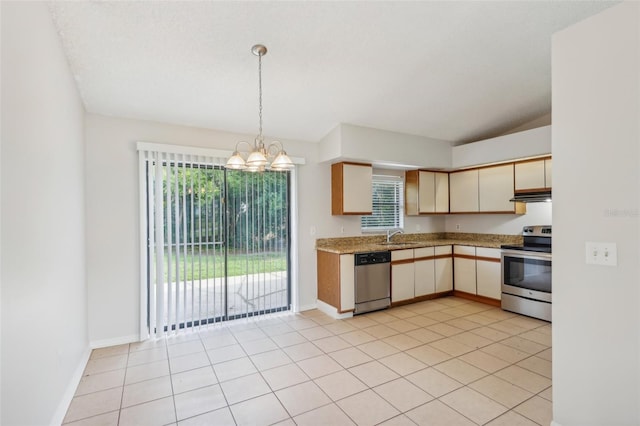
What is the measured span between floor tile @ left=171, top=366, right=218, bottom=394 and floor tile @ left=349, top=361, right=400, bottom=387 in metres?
1.24

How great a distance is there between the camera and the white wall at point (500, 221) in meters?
4.50

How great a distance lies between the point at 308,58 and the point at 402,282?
335 cm

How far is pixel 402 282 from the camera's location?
4617 millimetres

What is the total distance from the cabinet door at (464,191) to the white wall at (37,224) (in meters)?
5.29

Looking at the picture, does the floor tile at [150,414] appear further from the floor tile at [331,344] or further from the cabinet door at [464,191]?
the cabinet door at [464,191]

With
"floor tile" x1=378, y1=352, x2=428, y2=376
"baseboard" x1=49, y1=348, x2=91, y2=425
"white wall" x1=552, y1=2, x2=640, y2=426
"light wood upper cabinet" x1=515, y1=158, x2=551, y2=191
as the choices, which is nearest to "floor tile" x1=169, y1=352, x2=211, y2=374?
"baseboard" x1=49, y1=348, x2=91, y2=425

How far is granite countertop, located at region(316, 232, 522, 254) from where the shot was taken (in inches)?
179

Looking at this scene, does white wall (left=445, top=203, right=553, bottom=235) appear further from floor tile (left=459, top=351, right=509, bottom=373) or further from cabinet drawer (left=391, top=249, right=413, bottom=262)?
floor tile (left=459, top=351, right=509, bottom=373)

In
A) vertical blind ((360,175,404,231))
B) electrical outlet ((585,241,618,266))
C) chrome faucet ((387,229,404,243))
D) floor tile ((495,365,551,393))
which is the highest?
vertical blind ((360,175,404,231))

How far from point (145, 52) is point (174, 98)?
0.68m

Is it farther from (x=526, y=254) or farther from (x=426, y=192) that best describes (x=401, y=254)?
(x=526, y=254)

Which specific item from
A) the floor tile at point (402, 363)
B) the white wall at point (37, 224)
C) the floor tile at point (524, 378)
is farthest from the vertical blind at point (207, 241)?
the floor tile at point (524, 378)

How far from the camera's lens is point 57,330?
82.2 inches

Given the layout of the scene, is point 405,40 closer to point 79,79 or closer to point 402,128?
point 402,128
